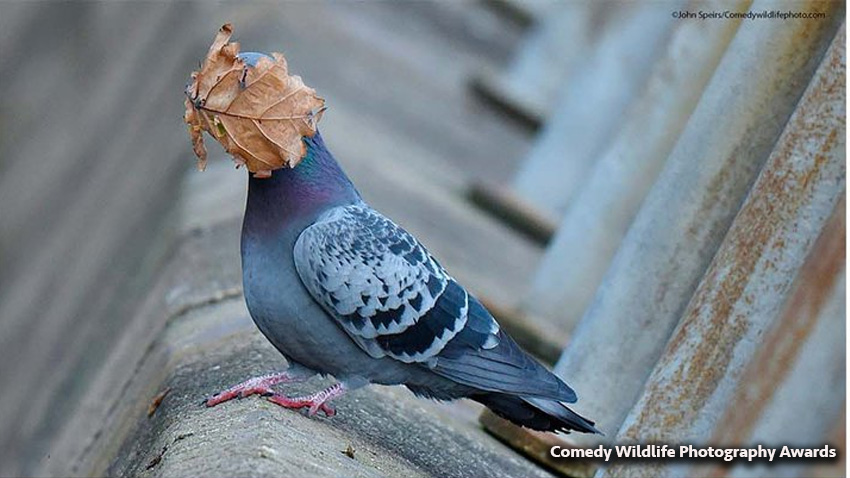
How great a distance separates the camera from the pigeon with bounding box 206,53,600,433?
14.8 ft

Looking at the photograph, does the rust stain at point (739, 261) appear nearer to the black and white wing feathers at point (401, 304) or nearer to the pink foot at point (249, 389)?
the black and white wing feathers at point (401, 304)

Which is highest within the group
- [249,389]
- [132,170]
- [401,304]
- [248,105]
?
[248,105]

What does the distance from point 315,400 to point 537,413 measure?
0.71 m

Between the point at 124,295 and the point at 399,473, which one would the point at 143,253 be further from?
the point at 399,473

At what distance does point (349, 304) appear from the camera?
451 centimetres

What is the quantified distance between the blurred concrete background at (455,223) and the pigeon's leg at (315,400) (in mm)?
77

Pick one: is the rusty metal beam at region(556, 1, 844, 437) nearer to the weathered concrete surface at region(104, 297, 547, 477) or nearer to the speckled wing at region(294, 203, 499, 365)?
the weathered concrete surface at region(104, 297, 547, 477)

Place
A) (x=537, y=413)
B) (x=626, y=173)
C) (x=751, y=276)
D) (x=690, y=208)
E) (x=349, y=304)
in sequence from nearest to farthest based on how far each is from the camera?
(x=751, y=276) → (x=349, y=304) → (x=537, y=413) → (x=690, y=208) → (x=626, y=173)

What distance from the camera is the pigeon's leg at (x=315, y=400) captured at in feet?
15.0

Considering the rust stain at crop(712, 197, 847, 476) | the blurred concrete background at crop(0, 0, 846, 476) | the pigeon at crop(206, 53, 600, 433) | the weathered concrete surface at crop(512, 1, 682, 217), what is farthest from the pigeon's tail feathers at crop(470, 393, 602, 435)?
the weathered concrete surface at crop(512, 1, 682, 217)

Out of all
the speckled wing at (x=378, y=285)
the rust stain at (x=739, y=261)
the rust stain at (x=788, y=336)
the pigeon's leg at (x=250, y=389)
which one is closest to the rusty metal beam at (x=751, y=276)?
the rust stain at (x=739, y=261)

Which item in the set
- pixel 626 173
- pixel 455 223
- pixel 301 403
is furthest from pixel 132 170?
pixel 301 403

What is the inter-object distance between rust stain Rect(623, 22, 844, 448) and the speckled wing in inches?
23.9

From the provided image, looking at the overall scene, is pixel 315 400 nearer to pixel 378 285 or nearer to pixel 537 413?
pixel 378 285
